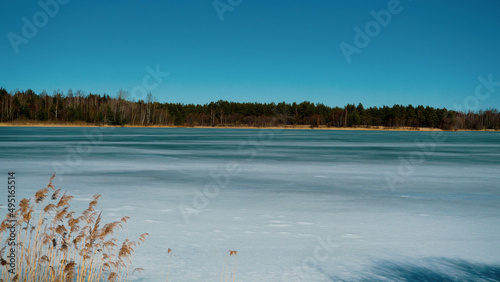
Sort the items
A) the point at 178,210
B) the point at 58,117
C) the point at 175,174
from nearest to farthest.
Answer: the point at 178,210
the point at 175,174
the point at 58,117

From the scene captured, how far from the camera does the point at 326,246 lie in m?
6.11

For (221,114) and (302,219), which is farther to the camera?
(221,114)

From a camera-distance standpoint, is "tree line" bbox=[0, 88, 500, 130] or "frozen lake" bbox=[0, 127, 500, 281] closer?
"frozen lake" bbox=[0, 127, 500, 281]

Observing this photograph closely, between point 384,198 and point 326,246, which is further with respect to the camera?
point 384,198

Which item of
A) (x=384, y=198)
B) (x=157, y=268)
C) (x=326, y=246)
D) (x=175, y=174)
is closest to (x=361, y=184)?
(x=384, y=198)

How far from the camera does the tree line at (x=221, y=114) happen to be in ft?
361

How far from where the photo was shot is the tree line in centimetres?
10994

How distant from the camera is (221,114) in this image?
147000 mm

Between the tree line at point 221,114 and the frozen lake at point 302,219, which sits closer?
the frozen lake at point 302,219

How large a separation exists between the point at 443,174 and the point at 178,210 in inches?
370

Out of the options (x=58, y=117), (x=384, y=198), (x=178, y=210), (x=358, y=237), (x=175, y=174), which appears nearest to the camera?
(x=358, y=237)

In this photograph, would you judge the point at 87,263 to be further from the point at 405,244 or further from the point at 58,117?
the point at 58,117

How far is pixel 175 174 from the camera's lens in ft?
45.6

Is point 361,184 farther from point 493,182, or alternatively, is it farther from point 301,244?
point 301,244
